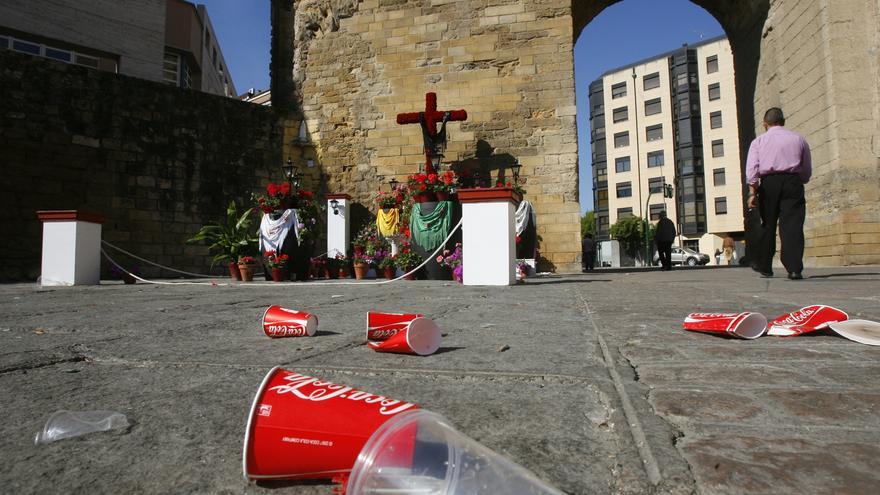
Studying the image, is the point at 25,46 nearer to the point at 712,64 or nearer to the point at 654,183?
the point at 654,183

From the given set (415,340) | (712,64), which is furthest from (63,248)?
(712,64)

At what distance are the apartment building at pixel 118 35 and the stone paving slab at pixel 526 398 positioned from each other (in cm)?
1768

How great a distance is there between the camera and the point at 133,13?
2186cm

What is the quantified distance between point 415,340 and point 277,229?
7.08m

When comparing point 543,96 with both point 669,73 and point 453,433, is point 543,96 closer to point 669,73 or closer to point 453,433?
point 453,433

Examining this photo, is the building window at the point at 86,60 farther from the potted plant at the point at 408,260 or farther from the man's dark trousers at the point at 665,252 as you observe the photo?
the man's dark trousers at the point at 665,252

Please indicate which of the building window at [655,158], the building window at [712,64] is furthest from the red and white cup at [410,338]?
the building window at [712,64]

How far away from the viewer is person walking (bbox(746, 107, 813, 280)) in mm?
5242

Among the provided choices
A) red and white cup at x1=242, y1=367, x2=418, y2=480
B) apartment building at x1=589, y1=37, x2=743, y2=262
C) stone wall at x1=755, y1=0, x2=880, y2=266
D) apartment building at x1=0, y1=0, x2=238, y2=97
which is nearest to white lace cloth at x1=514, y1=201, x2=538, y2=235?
stone wall at x1=755, y1=0, x2=880, y2=266

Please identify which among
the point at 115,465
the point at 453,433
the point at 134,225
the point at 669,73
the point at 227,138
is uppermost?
the point at 669,73

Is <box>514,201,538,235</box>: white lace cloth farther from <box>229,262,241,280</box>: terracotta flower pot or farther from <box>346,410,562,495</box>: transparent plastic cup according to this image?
<box>346,410,562,495</box>: transparent plastic cup

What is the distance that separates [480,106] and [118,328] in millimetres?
9679

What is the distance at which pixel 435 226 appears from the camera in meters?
7.75

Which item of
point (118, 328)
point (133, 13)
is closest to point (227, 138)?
point (118, 328)
